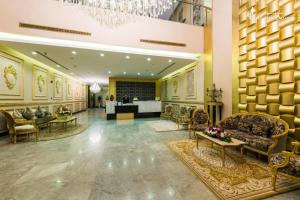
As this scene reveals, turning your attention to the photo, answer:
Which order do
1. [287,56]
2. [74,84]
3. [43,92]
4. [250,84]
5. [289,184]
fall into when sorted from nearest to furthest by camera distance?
[289,184] < [287,56] < [250,84] < [43,92] < [74,84]

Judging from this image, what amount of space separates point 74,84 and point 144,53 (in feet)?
29.6

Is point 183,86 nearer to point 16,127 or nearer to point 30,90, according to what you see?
point 16,127

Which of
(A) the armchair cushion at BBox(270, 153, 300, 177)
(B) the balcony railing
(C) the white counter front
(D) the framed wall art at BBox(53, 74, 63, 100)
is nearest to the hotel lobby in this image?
(A) the armchair cushion at BBox(270, 153, 300, 177)

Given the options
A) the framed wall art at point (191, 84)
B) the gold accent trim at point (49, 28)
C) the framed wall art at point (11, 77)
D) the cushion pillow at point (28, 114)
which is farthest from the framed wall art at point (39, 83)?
the framed wall art at point (191, 84)

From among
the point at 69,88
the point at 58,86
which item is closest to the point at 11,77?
the point at 58,86

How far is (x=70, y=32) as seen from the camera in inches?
181

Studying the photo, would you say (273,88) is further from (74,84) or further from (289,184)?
(74,84)

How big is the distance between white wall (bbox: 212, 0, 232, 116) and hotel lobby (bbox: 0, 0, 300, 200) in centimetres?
3

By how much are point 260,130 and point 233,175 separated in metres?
1.66

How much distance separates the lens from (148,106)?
33.6ft

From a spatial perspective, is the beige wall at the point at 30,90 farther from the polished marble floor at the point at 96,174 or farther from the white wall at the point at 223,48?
the white wall at the point at 223,48

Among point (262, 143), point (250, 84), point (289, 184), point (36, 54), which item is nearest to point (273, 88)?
point (250, 84)

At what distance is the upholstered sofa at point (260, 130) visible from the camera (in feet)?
9.18

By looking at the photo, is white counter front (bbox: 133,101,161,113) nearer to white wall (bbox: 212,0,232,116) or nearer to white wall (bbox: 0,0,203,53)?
white wall (bbox: 0,0,203,53)
